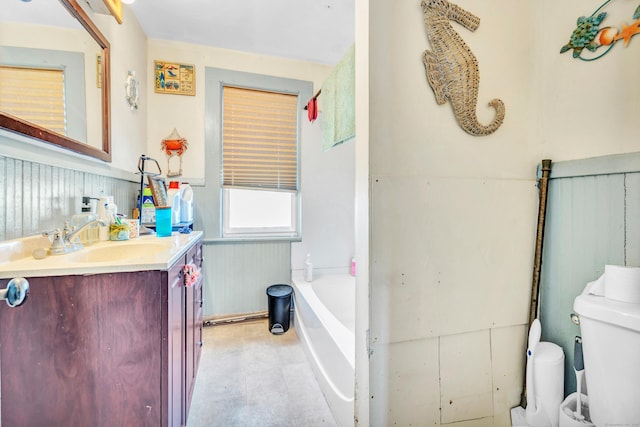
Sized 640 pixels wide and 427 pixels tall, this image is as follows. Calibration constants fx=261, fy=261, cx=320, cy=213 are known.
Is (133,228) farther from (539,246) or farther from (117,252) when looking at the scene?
(539,246)

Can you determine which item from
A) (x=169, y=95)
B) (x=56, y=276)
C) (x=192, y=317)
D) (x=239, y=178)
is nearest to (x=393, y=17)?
(x=56, y=276)

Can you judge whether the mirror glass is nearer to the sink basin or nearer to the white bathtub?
the sink basin

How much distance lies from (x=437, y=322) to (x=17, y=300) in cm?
121

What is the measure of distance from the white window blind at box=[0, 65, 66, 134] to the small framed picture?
71 centimetres

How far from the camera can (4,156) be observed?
35.3 inches

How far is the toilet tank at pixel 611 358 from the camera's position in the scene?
0.74 m

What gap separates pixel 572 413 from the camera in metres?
0.91

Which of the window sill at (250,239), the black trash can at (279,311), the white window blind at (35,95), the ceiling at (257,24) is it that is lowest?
the black trash can at (279,311)

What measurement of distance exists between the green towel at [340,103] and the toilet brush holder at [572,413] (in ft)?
4.70

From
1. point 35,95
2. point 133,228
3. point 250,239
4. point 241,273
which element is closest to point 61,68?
point 35,95

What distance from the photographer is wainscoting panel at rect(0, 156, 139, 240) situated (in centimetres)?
92

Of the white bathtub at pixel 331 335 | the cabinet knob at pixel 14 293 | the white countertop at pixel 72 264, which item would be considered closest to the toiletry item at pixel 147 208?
the white countertop at pixel 72 264

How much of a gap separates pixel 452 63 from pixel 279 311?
2.11m

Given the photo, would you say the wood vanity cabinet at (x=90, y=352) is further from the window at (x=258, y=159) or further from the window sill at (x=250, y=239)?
the window at (x=258, y=159)
